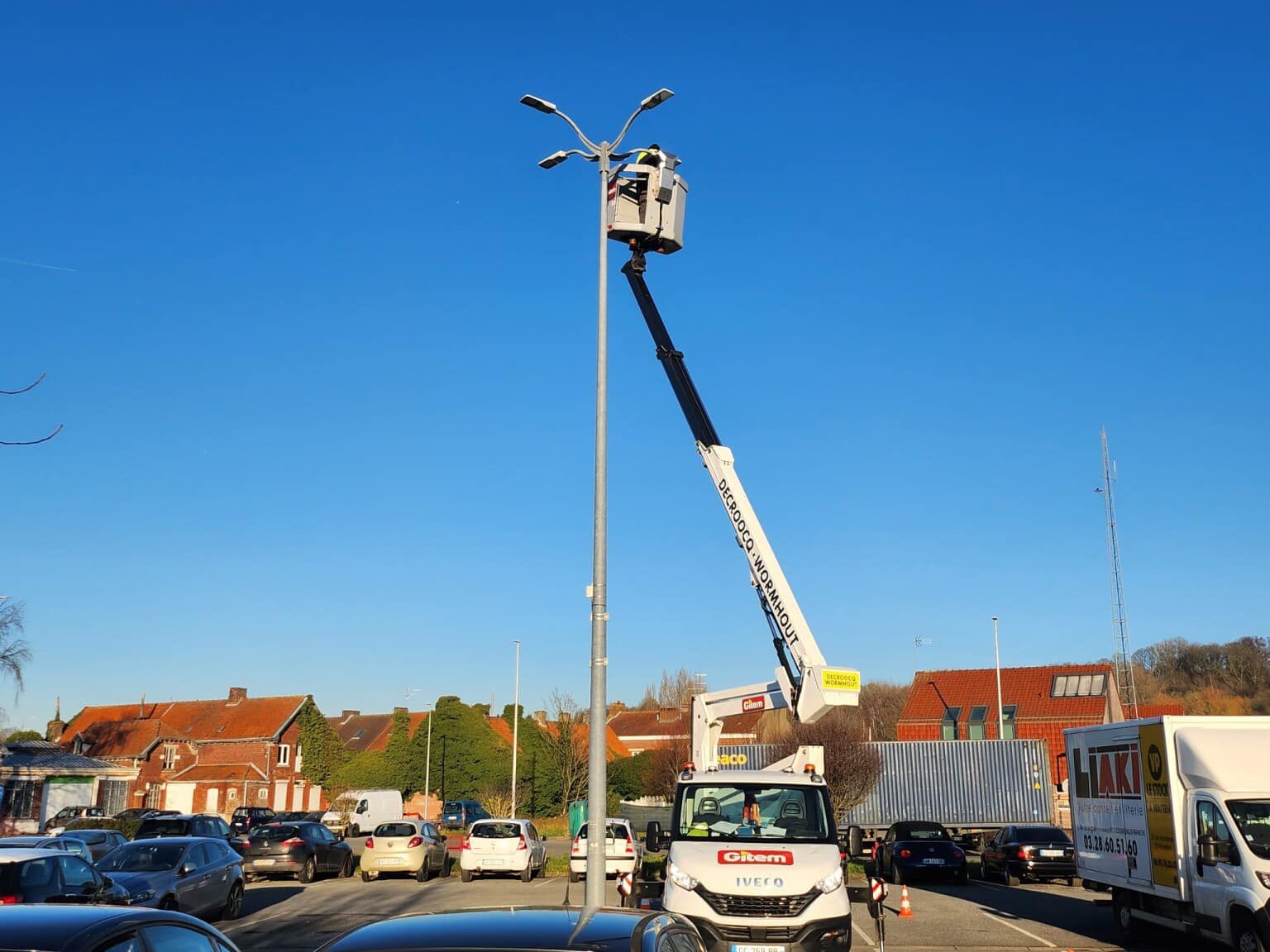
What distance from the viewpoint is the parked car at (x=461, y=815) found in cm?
5328

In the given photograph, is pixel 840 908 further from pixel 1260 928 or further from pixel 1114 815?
pixel 1114 815

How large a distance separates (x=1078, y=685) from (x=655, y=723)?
142 feet

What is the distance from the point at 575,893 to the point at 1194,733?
1275cm

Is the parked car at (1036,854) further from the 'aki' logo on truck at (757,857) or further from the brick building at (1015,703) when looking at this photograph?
the brick building at (1015,703)

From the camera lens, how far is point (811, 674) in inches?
742

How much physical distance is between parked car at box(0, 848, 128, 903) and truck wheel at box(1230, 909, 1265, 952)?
1261cm

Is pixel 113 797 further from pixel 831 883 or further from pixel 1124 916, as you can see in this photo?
pixel 831 883

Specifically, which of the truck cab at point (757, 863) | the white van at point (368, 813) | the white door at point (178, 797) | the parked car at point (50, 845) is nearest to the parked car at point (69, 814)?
the white van at point (368, 813)

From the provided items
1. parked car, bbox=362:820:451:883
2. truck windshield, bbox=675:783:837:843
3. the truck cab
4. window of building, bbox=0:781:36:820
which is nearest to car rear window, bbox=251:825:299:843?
parked car, bbox=362:820:451:883

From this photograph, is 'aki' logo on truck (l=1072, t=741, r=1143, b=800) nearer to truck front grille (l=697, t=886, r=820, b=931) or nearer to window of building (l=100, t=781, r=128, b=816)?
truck front grille (l=697, t=886, r=820, b=931)

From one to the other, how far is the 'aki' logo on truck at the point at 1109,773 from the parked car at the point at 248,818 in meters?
37.6

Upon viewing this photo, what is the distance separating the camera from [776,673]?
19734mm

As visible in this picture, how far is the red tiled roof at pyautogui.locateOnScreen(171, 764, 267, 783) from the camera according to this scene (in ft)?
230

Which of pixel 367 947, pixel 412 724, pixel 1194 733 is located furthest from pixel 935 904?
pixel 412 724
